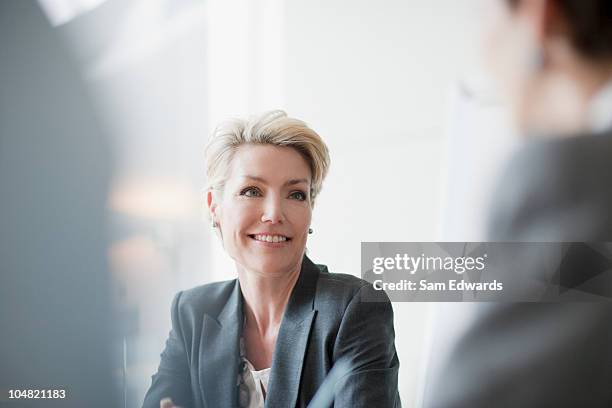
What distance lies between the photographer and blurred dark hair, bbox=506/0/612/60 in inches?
70.8

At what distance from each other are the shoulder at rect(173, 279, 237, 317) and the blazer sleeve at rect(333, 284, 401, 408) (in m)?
0.37

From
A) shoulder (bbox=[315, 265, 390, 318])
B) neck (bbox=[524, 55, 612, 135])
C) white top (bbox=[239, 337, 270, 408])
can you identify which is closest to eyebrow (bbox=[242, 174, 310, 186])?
shoulder (bbox=[315, 265, 390, 318])

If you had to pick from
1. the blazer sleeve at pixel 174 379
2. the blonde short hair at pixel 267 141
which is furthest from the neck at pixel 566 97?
the blazer sleeve at pixel 174 379

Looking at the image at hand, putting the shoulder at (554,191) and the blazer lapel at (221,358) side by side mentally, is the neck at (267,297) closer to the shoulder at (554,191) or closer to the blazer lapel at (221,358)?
the blazer lapel at (221,358)

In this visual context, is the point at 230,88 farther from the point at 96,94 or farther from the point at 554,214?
the point at 554,214

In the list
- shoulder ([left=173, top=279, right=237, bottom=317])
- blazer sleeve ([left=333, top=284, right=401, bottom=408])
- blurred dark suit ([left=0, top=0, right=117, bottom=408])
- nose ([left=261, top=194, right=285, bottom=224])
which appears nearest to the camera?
blazer sleeve ([left=333, top=284, right=401, bottom=408])

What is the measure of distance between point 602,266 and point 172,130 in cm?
129

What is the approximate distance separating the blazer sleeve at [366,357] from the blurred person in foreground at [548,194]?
198mm

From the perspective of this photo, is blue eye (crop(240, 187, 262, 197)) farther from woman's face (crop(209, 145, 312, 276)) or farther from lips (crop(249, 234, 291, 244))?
lips (crop(249, 234, 291, 244))

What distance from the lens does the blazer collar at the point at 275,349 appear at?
5.63 ft

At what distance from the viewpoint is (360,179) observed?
184 centimetres

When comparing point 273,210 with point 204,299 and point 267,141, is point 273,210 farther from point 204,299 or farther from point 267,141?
point 204,299

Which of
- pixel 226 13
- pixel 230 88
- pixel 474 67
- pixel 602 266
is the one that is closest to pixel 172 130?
pixel 230 88

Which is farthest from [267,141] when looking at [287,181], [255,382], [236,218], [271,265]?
[255,382]
